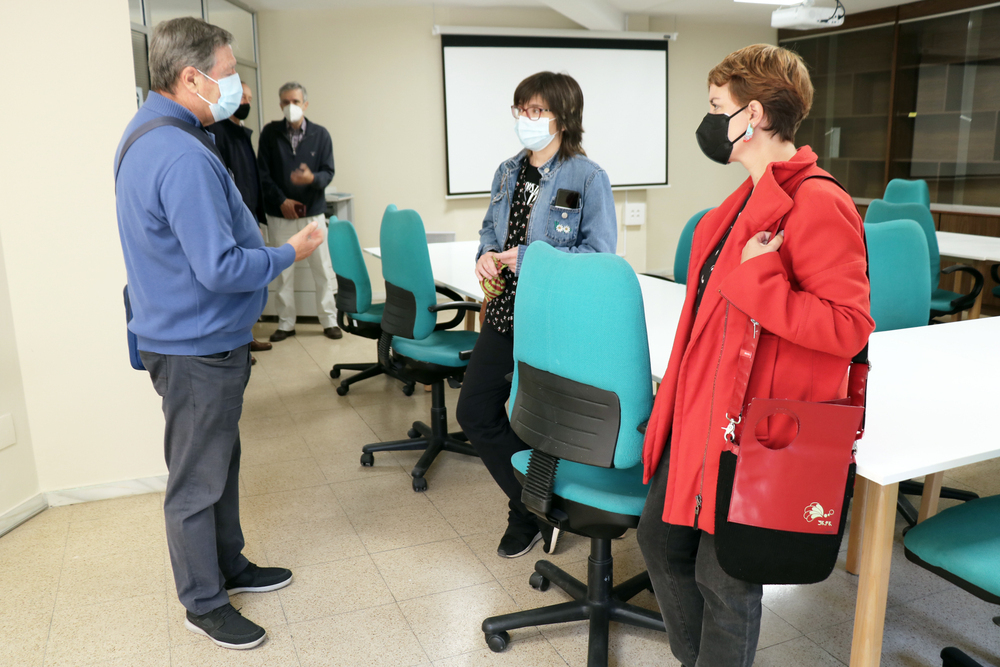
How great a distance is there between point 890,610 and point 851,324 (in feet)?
4.27

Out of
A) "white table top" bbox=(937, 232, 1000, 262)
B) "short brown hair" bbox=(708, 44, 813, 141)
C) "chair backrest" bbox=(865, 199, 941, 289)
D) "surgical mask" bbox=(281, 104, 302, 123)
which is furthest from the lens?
"surgical mask" bbox=(281, 104, 302, 123)

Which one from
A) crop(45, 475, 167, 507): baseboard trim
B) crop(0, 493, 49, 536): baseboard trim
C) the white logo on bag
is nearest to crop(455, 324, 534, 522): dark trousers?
the white logo on bag

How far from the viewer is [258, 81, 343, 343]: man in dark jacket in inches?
207

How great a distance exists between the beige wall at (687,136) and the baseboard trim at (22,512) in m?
6.08

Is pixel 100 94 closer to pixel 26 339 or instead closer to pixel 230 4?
pixel 26 339

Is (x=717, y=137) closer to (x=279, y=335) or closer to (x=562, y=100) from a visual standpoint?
(x=562, y=100)

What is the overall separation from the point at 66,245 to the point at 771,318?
96.3 inches

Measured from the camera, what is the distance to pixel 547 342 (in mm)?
1667

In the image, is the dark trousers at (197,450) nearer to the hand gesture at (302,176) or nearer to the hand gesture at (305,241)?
the hand gesture at (305,241)

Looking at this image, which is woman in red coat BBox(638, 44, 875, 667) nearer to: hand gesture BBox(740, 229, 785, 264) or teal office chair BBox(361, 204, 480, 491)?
hand gesture BBox(740, 229, 785, 264)

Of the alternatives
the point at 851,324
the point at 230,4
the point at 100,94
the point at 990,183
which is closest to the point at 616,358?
the point at 851,324

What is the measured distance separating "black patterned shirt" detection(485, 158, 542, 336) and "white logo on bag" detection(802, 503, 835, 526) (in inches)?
47.6

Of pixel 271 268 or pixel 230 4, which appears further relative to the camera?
pixel 230 4

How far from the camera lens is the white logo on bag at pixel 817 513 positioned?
49.4 inches
